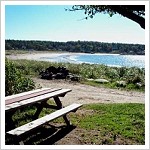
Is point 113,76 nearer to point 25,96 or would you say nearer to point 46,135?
point 25,96

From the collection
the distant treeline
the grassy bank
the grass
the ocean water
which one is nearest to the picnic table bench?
the grass

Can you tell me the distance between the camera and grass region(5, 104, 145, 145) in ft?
20.4

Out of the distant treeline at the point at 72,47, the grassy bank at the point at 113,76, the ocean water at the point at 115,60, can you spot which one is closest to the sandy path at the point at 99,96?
the grassy bank at the point at 113,76

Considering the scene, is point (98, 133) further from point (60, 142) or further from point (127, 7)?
point (127, 7)

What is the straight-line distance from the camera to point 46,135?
6.32m

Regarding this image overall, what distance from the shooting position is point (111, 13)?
25.3 ft

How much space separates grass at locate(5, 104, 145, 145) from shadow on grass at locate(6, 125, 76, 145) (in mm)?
306

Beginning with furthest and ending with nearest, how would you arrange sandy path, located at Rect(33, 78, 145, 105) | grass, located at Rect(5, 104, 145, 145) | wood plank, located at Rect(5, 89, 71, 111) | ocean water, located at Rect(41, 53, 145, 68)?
ocean water, located at Rect(41, 53, 145, 68)
sandy path, located at Rect(33, 78, 145, 105)
grass, located at Rect(5, 104, 145, 145)
wood plank, located at Rect(5, 89, 71, 111)

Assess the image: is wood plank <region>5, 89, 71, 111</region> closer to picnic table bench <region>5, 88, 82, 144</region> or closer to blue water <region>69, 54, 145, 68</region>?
picnic table bench <region>5, 88, 82, 144</region>

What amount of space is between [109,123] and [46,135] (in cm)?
160

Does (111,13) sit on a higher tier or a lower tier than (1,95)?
higher

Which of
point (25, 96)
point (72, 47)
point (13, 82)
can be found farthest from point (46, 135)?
point (72, 47)

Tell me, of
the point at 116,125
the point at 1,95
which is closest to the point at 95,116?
the point at 116,125

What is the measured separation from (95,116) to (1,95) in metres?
3.09
